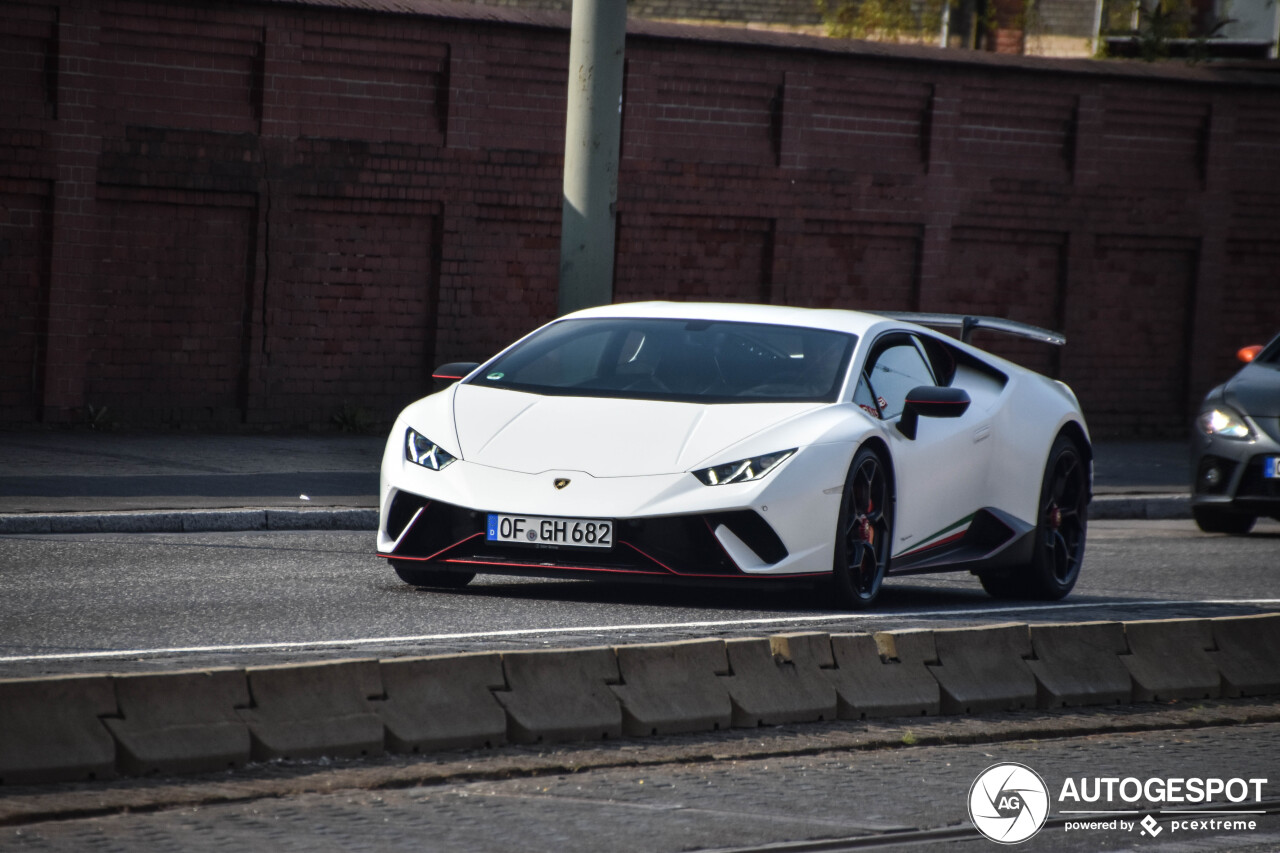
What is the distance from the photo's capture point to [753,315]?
409 inches

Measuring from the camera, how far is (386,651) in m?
7.75

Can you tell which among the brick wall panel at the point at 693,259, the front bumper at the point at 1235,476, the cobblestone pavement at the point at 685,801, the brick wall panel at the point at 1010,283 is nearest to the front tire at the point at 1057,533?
the cobblestone pavement at the point at 685,801

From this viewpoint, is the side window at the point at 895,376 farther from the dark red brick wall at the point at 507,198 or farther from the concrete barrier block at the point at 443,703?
the dark red brick wall at the point at 507,198

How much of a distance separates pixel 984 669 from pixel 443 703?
2172 millimetres

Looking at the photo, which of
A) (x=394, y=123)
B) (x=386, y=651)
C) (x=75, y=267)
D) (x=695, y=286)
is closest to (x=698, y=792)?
(x=386, y=651)

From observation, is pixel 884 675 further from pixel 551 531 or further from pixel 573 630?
pixel 551 531

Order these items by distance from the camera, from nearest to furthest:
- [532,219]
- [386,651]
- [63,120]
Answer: [386,651] → [63,120] → [532,219]

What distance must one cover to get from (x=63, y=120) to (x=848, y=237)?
8677mm

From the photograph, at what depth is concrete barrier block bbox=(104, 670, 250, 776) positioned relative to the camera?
5.59m

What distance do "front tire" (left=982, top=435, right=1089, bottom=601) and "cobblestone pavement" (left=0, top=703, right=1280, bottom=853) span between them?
12.4ft

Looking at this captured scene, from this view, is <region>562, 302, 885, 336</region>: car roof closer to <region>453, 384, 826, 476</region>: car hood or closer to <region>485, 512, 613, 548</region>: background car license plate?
<region>453, 384, 826, 476</region>: car hood

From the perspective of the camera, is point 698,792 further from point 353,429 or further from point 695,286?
point 695,286

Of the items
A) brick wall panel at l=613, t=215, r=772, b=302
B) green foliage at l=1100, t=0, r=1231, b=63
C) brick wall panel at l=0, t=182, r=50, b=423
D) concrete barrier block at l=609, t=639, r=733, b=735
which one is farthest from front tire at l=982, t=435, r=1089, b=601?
green foliage at l=1100, t=0, r=1231, b=63

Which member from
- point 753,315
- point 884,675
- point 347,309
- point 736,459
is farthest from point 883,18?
point 884,675
